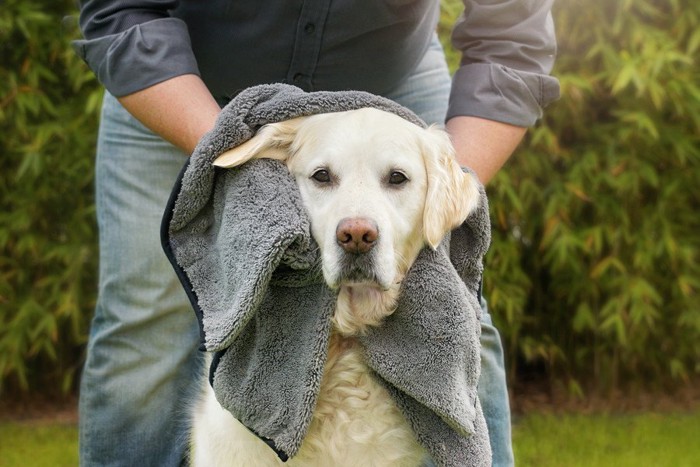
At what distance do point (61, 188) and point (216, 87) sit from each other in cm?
208

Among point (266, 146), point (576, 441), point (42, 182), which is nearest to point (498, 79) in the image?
point (266, 146)

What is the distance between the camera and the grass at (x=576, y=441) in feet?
12.5

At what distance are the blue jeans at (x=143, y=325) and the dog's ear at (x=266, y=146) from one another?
1.94 ft

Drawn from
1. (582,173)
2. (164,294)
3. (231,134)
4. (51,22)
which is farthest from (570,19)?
(231,134)

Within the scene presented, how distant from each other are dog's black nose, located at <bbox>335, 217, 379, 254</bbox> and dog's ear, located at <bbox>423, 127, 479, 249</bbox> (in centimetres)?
13

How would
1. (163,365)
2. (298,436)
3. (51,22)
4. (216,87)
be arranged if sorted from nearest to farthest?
(298,436), (216,87), (163,365), (51,22)

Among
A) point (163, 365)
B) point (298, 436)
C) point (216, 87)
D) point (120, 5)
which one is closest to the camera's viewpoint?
point (298, 436)

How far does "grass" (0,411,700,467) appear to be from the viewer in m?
3.80

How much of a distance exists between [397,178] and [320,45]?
1.68ft

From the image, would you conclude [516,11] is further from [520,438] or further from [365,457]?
[520,438]

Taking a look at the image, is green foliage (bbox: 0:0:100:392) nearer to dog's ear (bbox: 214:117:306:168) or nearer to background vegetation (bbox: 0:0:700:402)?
background vegetation (bbox: 0:0:700:402)

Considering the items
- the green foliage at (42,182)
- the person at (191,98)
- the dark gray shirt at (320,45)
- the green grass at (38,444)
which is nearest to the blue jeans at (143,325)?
the person at (191,98)

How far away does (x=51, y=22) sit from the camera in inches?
156

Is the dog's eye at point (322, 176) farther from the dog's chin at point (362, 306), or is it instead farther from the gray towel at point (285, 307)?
the dog's chin at point (362, 306)
